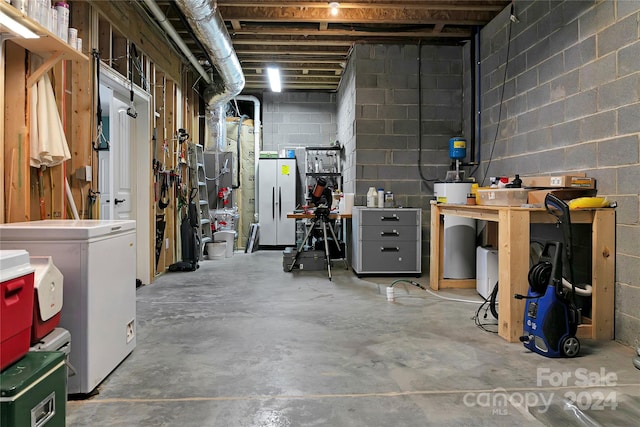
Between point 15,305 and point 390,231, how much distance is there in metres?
4.03

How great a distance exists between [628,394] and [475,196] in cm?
206

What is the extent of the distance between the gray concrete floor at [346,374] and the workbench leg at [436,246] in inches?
25.4

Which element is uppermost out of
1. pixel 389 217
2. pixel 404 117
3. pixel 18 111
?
pixel 404 117

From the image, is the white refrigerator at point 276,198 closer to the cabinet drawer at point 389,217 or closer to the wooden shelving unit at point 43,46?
the cabinet drawer at point 389,217

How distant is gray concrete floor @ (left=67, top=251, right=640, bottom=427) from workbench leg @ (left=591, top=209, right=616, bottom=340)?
16 centimetres

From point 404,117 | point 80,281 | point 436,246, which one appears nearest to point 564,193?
point 436,246

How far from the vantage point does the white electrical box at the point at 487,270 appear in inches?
155

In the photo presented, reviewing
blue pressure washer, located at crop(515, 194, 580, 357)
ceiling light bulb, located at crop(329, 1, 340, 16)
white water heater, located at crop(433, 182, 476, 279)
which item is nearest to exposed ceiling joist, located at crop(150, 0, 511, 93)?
ceiling light bulb, located at crop(329, 1, 340, 16)

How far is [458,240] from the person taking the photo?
4.64 metres

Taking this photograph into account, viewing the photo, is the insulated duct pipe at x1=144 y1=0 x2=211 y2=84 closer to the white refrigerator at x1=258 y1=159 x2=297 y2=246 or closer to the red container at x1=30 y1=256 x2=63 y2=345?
the white refrigerator at x1=258 y1=159 x2=297 y2=246

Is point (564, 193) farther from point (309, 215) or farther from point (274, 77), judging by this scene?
point (274, 77)

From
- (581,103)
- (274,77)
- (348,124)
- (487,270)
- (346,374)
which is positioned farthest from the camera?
(274,77)

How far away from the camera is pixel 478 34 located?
512cm

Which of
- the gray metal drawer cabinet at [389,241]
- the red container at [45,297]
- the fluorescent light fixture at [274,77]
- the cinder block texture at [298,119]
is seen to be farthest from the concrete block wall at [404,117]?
the red container at [45,297]
